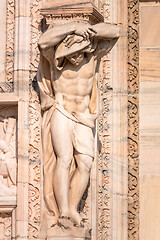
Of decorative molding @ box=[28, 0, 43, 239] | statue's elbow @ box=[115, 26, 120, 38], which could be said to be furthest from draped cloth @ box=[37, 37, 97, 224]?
statue's elbow @ box=[115, 26, 120, 38]

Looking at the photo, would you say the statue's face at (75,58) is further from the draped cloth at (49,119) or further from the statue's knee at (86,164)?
the statue's knee at (86,164)

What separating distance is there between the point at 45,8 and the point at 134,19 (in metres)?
1.44

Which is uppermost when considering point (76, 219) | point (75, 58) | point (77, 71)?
point (75, 58)

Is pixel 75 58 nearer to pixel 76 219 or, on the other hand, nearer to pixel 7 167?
pixel 7 167

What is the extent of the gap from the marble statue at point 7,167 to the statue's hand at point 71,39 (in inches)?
46.1

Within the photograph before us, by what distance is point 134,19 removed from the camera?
1662cm

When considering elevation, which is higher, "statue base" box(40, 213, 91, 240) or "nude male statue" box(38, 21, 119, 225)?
"nude male statue" box(38, 21, 119, 225)

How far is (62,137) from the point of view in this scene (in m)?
15.4

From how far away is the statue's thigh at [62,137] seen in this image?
1544 cm

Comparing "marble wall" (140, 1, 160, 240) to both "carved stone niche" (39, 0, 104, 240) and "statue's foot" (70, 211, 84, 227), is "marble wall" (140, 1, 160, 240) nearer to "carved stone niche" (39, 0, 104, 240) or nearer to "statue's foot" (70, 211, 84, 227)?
"carved stone niche" (39, 0, 104, 240)

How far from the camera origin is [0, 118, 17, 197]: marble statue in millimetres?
15797

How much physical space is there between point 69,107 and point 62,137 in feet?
1.08

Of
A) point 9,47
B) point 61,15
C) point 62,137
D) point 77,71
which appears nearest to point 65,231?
point 62,137

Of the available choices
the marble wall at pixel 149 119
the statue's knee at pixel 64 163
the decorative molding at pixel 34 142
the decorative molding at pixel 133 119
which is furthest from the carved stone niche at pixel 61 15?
the marble wall at pixel 149 119
